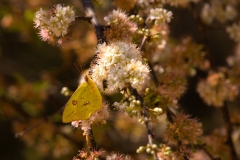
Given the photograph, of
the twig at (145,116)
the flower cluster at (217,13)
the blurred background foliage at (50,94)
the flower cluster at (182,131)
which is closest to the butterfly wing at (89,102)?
the twig at (145,116)

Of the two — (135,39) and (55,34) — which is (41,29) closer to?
(55,34)

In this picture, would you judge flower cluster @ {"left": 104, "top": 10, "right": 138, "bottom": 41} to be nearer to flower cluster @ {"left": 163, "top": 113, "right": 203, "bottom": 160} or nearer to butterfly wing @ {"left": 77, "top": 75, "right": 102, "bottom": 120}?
butterfly wing @ {"left": 77, "top": 75, "right": 102, "bottom": 120}

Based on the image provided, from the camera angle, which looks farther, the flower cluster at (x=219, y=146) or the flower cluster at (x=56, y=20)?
the flower cluster at (x=219, y=146)

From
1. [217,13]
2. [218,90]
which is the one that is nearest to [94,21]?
[218,90]

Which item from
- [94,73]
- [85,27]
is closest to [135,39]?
[94,73]

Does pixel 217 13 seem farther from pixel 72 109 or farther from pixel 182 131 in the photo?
pixel 72 109

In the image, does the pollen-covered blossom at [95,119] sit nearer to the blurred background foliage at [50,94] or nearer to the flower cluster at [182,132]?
the flower cluster at [182,132]
